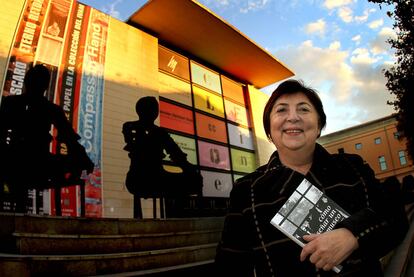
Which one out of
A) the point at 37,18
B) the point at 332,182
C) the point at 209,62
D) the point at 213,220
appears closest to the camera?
the point at 332,182

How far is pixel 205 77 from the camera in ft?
47.1

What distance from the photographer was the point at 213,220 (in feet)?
16.3

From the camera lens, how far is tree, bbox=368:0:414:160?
37.4ft

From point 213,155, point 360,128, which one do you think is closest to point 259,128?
point 213,155

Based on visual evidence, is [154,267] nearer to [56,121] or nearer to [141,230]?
[141,230]

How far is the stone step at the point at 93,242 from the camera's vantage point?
2672mm

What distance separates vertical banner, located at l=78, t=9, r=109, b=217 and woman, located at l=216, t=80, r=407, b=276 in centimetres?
712

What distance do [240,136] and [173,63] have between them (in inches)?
190

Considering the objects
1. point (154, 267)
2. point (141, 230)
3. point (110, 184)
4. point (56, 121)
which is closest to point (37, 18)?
point (110, 184)

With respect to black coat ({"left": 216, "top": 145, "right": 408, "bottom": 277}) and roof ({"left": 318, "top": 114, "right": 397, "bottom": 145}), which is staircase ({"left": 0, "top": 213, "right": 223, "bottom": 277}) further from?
roof ({"left": 318, "top": 114, "right": 397, "bottom": 145})

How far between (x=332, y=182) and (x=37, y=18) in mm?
9408

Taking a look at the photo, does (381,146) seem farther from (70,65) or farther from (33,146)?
(33,146)

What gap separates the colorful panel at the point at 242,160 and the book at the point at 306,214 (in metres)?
12.7

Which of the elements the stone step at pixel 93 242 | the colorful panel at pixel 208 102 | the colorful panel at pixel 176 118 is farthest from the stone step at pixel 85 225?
the colorful panel at pixel 208 102
